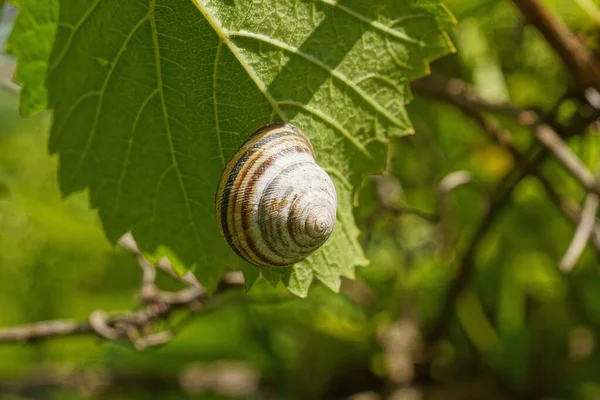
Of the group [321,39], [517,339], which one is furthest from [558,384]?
[321,39]

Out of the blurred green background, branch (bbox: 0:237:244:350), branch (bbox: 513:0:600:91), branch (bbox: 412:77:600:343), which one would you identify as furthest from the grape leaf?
the blurred green background

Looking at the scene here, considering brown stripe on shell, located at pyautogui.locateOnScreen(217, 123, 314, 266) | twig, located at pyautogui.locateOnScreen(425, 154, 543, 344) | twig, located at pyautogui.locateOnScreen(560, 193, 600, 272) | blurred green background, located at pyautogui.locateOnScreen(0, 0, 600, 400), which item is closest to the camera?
brown stripe on shell, located at pyautogui.locateOnScreen(217, 123, 314, 266)

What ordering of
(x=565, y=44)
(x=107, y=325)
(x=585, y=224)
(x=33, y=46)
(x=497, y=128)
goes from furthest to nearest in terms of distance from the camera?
(x=497, y=128)
(x=107, y=325)
(x=585, y=224)
(x=565, y=44)
(x=33, y=46)

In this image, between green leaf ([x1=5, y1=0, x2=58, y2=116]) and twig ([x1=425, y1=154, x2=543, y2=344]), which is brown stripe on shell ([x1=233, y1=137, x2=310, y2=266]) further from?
twig ([x1=425, y1=154, x2=543, y2=344])

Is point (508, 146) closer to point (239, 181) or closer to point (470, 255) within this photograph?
point (470, 255)

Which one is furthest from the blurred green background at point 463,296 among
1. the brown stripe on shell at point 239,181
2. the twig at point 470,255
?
the brown stripe on shell at point 239,181

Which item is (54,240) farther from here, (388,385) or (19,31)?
(19,31)

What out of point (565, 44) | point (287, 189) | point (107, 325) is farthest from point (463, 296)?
point (287, 189)
